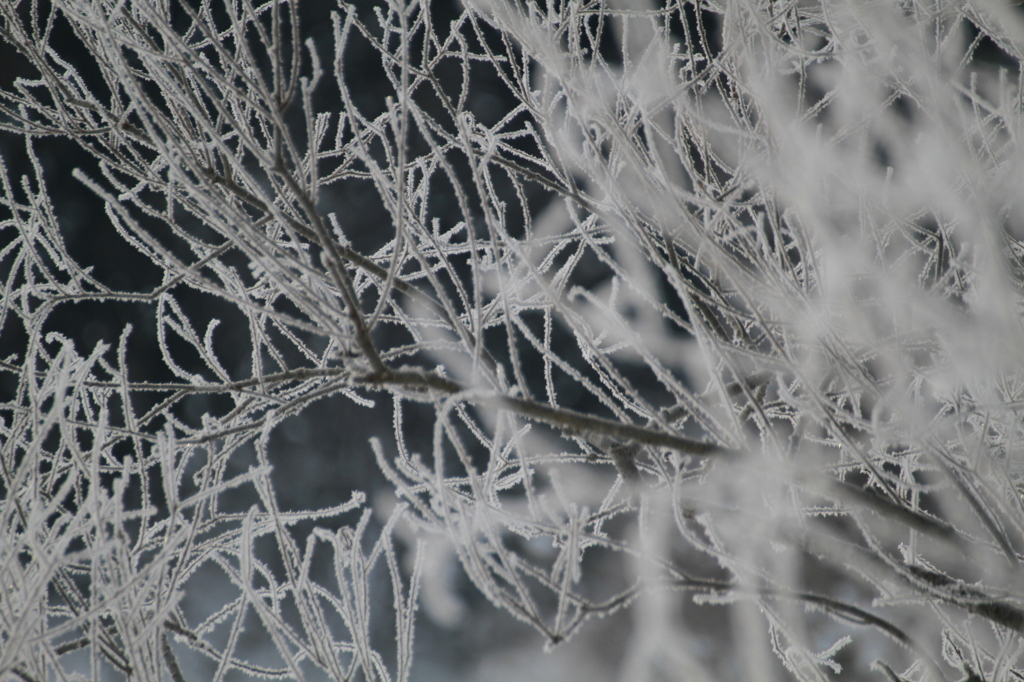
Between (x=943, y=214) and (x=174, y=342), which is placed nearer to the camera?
A: (x=943, y=214)

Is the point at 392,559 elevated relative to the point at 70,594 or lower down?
elevated

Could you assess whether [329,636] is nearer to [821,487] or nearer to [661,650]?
[661,650]

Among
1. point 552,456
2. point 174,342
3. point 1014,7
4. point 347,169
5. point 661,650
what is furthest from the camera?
point 174,342

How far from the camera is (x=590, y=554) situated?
263 inches

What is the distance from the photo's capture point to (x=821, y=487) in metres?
1.26

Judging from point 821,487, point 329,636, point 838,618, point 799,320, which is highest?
point 799,320

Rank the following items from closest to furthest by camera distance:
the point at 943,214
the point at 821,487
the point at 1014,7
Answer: the point at 821,487
the point at 943,214
the point at 1014,7

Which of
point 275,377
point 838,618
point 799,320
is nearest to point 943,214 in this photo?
point 799,320

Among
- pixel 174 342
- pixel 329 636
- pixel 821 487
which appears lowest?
pixel 174 342

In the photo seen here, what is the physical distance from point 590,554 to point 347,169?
209 inches

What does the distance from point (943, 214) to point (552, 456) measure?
1.50m

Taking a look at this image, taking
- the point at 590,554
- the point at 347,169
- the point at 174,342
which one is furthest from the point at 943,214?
the point at 174,342

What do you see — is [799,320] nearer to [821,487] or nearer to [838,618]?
[821,487]

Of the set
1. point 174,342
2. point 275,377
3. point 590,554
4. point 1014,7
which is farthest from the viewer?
point 590,554
